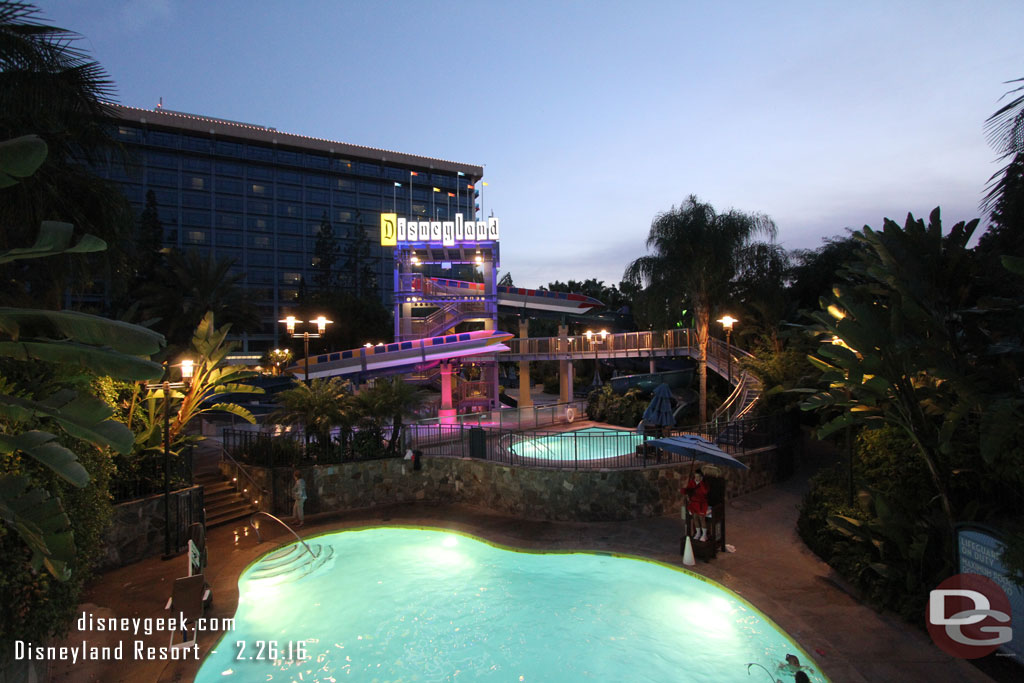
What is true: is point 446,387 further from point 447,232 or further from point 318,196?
point 318,196

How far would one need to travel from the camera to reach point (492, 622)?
366 inches

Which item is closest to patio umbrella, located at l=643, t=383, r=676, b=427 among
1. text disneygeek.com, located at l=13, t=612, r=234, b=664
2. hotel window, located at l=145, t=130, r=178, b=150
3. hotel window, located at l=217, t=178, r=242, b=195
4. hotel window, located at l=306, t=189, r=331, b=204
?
text disneygeek.com, located at l=13, t=612, r=234, b=664

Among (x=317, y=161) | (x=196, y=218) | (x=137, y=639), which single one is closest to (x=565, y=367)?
(x=137, y=639)

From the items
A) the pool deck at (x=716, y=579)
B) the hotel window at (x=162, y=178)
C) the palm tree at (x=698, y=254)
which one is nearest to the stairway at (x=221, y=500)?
the pool deck at (x=716, y=579)

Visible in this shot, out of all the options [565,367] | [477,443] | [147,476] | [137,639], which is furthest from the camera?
[565,367]

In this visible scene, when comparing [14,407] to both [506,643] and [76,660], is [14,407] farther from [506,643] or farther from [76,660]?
[506,643]

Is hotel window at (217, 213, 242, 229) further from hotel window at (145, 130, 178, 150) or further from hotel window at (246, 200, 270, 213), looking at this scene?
hotel window at (145, 130, 178, 150)

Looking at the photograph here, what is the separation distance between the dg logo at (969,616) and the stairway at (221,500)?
15.3 m

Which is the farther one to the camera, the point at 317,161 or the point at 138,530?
the point at 317,161

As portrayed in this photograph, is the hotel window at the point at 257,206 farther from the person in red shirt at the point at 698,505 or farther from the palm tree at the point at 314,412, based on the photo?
the person in red shirt at the point at 698,505

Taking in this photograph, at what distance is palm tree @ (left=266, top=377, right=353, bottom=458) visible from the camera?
50.2 feet

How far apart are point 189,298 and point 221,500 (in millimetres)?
36208

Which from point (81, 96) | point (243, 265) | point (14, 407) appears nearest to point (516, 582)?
point (14, 407)

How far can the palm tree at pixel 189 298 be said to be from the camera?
38906mm
